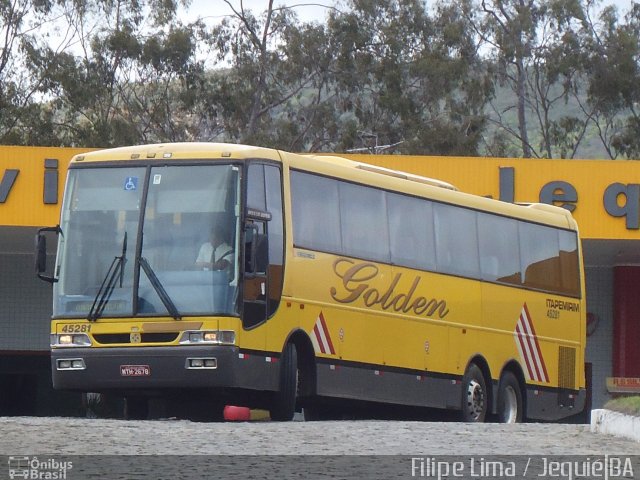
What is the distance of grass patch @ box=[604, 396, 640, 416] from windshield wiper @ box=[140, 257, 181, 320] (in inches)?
191

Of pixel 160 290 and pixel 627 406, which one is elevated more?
pixel 160 290

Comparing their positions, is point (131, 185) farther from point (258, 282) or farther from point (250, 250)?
point (258, 282)

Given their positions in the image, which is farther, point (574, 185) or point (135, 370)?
point (574, 185)

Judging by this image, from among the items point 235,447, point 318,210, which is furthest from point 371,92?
point 235,447

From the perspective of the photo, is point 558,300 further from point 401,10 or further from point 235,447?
point 401,10

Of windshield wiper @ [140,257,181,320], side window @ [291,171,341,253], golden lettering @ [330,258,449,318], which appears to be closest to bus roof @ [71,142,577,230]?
side window @ [291,171,341,253]

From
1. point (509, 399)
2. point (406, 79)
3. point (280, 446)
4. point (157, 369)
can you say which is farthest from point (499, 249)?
point (406, 79)

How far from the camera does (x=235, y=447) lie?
33.3ft

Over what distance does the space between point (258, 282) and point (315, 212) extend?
1558mm

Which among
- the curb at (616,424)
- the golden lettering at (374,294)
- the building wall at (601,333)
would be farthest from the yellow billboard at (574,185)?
the curb at (616,424)

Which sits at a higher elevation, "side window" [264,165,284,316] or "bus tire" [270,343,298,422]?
"side window" [264,165,284,316]

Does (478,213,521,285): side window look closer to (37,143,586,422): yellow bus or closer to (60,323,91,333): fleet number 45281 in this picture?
(37,143,586,422): yellow bus

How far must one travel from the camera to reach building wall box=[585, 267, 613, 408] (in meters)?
33.6

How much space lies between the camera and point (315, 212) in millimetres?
16859
